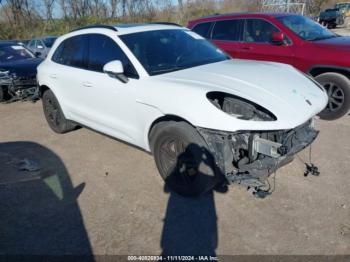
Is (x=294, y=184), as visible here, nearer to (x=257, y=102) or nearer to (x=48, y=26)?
(x=257, y=102)

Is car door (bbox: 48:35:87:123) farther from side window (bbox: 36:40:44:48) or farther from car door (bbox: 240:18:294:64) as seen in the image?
side window (bbox: 36:40:44:48)

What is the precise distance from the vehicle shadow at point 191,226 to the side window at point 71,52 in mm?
2382

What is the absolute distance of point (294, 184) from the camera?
409 centimetres

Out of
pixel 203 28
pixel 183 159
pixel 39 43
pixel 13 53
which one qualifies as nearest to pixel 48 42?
pixel 39 43

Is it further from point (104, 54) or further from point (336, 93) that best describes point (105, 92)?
point (336, 93)

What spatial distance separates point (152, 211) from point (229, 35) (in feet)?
16.6

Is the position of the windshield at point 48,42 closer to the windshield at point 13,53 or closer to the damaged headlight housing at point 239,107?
the windshield at point 13,53

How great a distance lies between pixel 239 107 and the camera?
137 inches

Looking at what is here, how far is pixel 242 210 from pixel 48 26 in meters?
29.5

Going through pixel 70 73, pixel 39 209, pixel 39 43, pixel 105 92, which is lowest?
pixel 39 209

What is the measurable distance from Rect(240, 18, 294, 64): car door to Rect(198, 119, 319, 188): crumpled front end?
351cm

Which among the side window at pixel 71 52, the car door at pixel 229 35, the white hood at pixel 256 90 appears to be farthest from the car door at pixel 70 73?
the car door at pixel 229 35

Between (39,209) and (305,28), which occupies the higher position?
(305,28)

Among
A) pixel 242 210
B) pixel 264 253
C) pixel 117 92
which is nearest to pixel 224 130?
pixel 242 210
